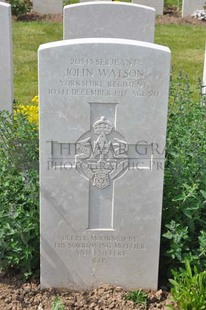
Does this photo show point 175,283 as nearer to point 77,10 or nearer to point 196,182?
point 196,182

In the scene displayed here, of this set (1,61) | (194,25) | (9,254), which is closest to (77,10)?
(1,61)

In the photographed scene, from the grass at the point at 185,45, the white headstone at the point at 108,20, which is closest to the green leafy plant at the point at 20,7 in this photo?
the grass at the point at 185,45

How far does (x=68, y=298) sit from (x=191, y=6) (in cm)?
1121

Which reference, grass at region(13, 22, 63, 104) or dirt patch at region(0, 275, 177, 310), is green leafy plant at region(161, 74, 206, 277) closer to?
dirt patch at region(0, 275, 177, 310)

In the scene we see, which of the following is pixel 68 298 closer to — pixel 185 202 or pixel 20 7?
pixel 185 202

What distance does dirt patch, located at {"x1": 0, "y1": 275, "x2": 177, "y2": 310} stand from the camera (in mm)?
3531

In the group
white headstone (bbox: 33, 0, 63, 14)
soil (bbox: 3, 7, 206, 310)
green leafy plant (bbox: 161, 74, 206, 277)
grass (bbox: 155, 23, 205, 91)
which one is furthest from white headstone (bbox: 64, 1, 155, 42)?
white headstone (bbox: 33, 0, 63, 14)

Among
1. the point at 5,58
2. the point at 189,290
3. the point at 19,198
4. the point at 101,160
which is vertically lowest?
the point at 189,290

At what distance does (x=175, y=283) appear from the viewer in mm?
3438

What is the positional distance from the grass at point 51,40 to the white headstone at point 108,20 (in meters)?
2.34

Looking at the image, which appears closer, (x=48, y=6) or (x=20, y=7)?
(x=20, y=7)

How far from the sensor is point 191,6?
1369cm

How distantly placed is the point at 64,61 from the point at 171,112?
5.77 feet

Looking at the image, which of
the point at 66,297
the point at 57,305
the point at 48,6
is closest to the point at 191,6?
the point at 48,6
